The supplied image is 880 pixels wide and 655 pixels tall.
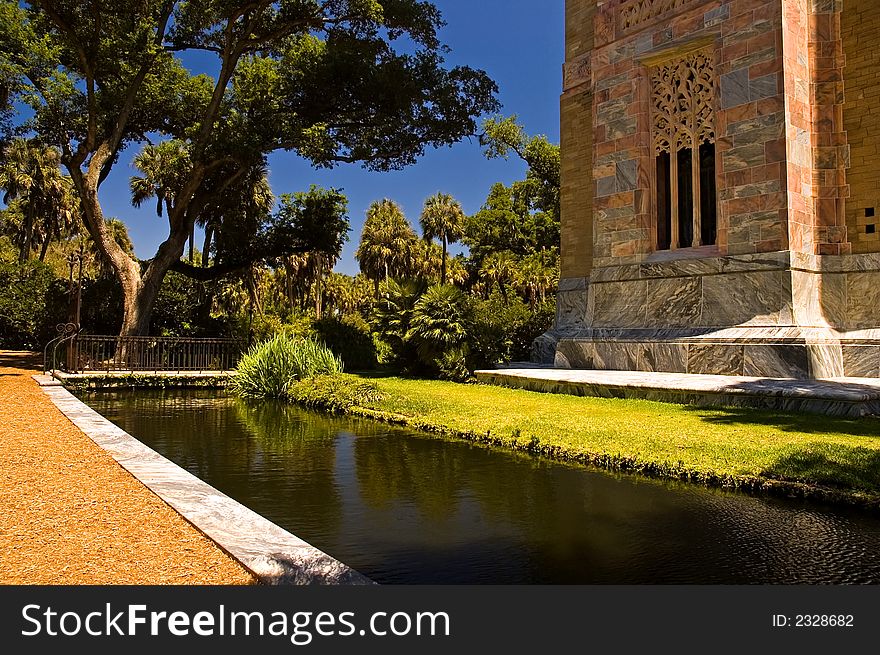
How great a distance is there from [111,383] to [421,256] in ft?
110

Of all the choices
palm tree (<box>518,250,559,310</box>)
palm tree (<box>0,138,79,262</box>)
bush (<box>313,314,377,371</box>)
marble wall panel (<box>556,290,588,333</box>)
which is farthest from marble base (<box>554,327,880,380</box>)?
palm tree (<box>0,138,79,262</box>)

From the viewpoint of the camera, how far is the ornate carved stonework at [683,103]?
45.9 ft

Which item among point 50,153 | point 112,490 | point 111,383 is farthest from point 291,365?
point 50,153

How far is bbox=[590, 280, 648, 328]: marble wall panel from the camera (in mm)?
14367

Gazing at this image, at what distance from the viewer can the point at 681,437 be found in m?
7.13

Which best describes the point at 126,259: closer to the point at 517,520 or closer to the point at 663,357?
the point at 663,357

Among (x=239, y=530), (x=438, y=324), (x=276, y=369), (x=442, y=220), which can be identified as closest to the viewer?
(x=239, y=530)

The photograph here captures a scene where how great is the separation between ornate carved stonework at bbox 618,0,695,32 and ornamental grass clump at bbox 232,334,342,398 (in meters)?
11.2

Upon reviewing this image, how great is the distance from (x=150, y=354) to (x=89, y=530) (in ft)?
55.0

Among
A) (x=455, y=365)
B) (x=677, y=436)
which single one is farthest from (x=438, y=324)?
(x=677, y=436)

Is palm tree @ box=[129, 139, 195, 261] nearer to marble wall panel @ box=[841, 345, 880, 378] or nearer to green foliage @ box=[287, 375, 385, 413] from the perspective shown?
green foliage @ box=[287, 375, 385, 413]

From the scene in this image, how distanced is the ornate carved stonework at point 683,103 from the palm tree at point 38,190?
133 ft

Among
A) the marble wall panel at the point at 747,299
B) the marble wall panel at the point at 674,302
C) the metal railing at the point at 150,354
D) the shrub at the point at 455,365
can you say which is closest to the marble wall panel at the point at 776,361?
the marble wall panel at the point at 747,299

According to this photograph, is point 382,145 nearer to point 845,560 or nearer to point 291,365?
point 291,365
